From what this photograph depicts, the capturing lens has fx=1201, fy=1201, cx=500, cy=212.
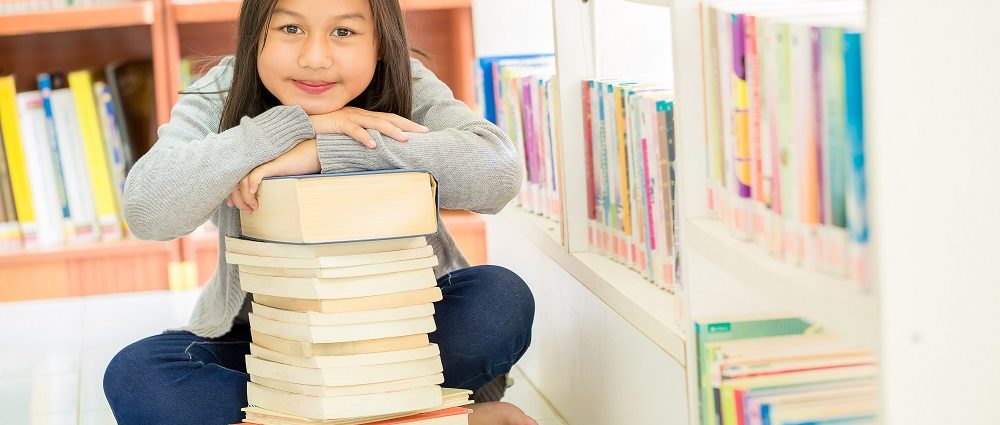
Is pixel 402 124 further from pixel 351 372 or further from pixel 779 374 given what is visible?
pixel 779 374

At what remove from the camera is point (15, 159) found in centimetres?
259

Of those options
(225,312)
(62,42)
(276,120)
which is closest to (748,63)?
(276,120)

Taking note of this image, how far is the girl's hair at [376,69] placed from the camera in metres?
1.49

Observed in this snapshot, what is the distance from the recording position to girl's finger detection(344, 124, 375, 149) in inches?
52.9

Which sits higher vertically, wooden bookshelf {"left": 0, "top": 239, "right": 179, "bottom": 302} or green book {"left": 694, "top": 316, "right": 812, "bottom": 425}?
green book {"left": 694, "top": 316, "right": 812, "bottom": 425}

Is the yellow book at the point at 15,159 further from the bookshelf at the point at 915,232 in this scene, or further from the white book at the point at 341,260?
the bookshelf at the point at 915,232

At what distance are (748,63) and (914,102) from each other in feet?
0.97

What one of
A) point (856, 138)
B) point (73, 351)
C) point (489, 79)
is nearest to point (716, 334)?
point (856, 138)

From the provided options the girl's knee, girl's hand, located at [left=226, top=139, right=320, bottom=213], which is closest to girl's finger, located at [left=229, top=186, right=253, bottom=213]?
girl's hand, located at [left=226, top=139, right=320, bottom=213]

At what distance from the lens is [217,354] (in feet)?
5.23

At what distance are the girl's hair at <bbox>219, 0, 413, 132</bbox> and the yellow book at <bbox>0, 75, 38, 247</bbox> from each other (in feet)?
3.95

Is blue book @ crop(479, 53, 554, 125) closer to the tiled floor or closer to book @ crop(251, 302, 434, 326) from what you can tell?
the tiled floor

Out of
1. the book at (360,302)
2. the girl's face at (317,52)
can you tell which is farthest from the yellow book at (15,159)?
the book at (360,302)

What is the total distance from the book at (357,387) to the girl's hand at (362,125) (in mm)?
266
